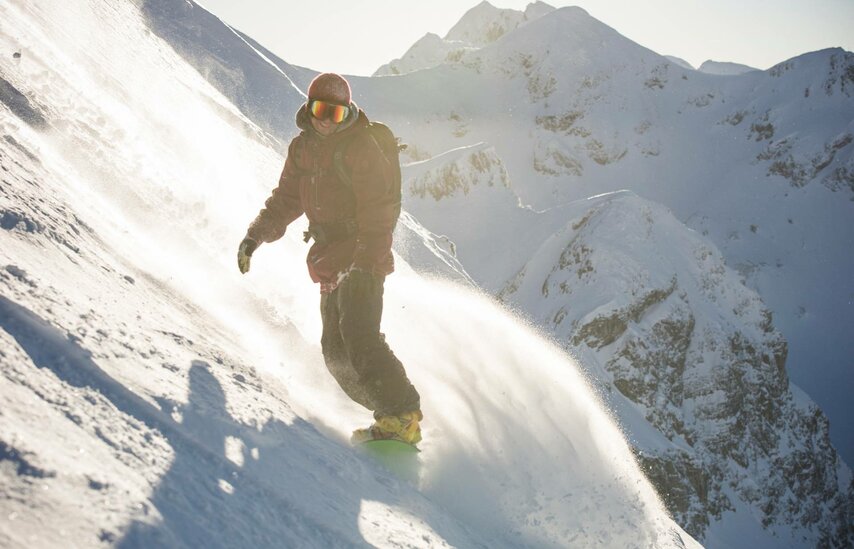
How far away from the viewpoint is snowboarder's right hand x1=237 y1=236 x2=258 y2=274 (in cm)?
421

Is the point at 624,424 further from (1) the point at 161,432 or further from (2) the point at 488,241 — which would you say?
(1) the point at 161,432

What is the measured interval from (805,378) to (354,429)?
8519 centimetres

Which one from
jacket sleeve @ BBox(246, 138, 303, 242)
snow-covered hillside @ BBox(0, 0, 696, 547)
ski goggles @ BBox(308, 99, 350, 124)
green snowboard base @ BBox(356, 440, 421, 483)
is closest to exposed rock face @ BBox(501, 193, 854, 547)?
snow-covered hillside @ BBox(0, 0, 696, 547)

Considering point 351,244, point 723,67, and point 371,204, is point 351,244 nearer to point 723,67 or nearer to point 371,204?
point 371,204

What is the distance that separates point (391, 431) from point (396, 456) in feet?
0.48

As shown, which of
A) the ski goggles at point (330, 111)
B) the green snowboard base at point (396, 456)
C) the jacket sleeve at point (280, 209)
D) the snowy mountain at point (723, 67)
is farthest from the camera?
the snowy mountain at point (723, 67)

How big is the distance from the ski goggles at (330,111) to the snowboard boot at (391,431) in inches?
72.8

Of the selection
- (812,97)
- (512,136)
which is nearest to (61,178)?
(512,136)

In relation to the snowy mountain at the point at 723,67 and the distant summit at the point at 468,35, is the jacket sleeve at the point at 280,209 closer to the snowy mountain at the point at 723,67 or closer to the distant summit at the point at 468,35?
the distant summit at the point at 468,35

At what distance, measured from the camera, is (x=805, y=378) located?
74.6 m

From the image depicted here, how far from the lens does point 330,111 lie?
151 inches

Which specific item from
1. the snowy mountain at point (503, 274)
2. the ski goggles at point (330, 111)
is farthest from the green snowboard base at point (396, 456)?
the ski goggles at point (330, 111)

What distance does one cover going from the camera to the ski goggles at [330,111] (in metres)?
3.85

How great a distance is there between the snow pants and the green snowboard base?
19cm
